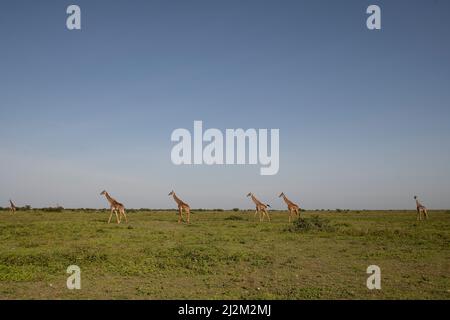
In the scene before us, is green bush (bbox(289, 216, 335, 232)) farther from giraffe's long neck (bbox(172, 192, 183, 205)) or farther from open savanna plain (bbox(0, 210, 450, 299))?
giraffe's long neck (bbox(172, 192, 183, 205))

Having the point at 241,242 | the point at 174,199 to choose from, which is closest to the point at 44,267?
the point at 241,242

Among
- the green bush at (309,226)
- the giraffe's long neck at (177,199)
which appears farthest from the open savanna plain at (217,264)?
Answer: the giraffe's long neck at (177,199)

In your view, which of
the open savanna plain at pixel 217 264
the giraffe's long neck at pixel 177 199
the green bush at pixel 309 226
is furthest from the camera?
the giraffe's long neck at pixel 177 199

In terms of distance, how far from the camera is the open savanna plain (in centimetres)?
988

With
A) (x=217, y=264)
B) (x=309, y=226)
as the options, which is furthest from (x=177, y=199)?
(x=217, y=264)

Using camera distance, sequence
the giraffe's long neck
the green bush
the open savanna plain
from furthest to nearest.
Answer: the giraffe's long neck
the green bush
the open savanna plain

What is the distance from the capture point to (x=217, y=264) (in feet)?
43.7

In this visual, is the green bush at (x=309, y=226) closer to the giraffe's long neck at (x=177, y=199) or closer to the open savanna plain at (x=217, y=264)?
the open savanna plain at (x=217, y=264)

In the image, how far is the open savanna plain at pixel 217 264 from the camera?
9883 millimetres

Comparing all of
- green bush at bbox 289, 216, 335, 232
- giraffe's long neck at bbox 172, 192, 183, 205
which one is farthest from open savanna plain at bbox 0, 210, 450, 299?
giraffe's long neck at bbox 172, 192, 183, 205

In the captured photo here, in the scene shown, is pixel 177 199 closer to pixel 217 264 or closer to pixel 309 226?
pixel 309 226

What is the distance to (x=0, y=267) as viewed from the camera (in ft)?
40.7

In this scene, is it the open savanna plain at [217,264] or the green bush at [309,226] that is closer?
the open savanna plain at [217,264]

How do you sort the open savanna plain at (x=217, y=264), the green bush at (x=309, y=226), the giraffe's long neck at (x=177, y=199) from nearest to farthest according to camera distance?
1. the open savanna plain at (x=217, y=264)
2. the green bush at (x=309, y=226)
3. the giraffe's long neck at (x=177, y=199)
